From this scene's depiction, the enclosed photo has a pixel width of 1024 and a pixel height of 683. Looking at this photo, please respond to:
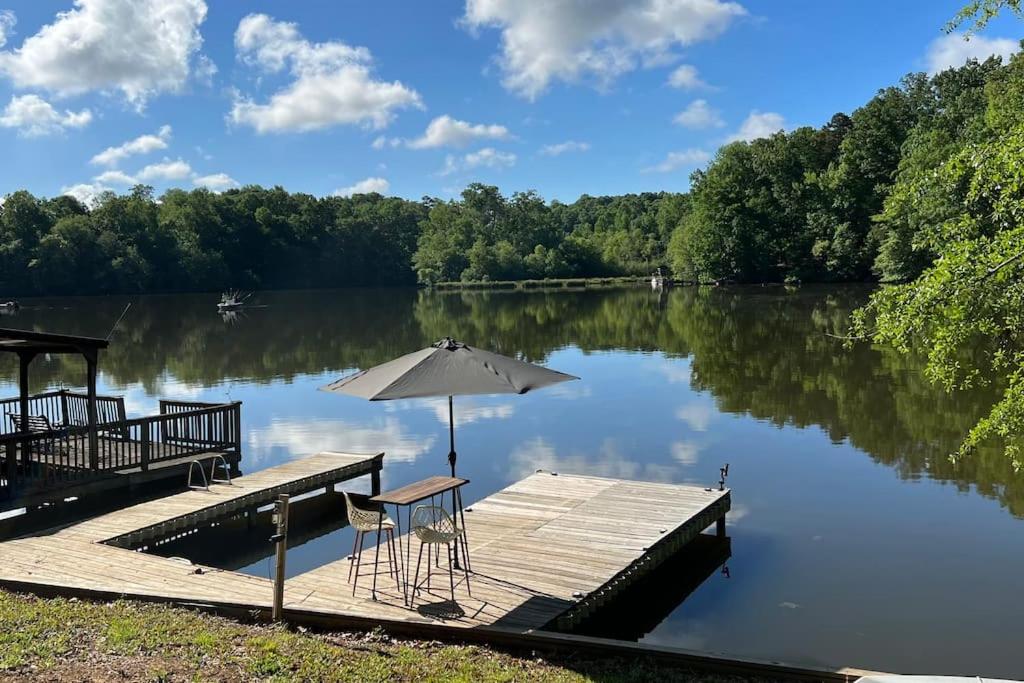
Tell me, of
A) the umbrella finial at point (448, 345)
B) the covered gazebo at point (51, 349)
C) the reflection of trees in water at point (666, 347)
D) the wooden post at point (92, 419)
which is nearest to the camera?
the umbrella finial at point (448, 345)

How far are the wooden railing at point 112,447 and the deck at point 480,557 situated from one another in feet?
5.37

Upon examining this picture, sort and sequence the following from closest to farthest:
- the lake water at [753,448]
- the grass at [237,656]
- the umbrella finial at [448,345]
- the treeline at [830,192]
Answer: the grass at [237,656]
the umbrella finial at [448,345]
the lake water at [753,448]
the treeline at [830,192]

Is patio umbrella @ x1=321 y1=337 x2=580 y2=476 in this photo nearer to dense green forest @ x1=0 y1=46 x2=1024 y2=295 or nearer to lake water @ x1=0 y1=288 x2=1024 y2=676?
lake water @ x1=0 y1=288 x2=1024 y2=676

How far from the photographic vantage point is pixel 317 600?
23.1 ft

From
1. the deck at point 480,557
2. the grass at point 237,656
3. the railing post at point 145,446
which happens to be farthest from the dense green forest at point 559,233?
the grass at point 237,656

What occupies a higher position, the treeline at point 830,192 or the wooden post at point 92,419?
the treeline at point 830,192

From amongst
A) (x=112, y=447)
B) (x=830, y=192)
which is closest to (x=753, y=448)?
(x=112, y=447)

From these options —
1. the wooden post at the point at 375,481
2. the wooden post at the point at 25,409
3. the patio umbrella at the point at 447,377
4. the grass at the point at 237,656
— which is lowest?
the wooden post at the point at 375,481

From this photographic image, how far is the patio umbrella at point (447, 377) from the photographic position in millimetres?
6945

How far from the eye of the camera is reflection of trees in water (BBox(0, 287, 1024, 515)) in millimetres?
16438

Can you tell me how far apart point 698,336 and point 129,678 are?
31.1 meters

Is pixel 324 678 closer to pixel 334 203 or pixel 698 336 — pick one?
pixel 698 336

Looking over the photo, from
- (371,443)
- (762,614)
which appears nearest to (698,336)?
(371,443)

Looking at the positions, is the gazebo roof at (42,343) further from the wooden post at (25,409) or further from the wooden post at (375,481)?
the wooden post at (375,481)
